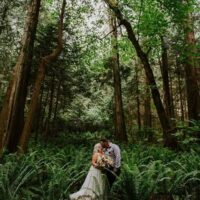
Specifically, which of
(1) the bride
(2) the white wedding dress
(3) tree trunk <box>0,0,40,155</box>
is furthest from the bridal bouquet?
(3) tree trunk <box>0,0,40,155</box>

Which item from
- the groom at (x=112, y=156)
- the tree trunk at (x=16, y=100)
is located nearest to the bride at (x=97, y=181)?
the groom at (x=112, y=156)

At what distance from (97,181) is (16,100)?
5.23 meters

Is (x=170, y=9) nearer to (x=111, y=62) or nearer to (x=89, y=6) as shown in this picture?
(x=89, y=6)

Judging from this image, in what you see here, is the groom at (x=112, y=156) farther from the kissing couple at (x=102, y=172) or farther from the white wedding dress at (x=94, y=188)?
the white wedding dress at (x=94, y=188)

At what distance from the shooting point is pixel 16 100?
408 inches

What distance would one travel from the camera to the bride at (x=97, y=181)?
6.18 meters

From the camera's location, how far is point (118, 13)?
45.4ft

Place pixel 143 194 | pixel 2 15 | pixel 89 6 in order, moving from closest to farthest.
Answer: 1. pixel 143 194
2. pixel 89 6
3. pixel 2 15

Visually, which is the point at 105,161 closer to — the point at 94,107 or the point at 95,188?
the point at 95,188

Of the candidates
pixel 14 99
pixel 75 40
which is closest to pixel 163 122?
pixel 14 99

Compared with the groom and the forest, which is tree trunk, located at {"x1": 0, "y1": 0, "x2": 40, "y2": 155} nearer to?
the forest

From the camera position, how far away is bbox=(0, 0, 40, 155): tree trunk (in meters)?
10.1

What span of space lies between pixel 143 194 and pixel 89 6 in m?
13.4

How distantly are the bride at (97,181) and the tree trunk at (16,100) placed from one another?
4.28 metres
